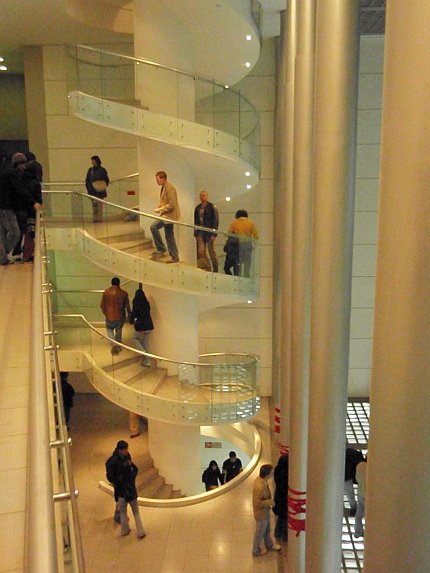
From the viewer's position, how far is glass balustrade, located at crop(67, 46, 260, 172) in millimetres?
8039

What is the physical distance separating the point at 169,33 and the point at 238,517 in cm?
710

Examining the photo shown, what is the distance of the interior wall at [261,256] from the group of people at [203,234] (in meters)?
3.44

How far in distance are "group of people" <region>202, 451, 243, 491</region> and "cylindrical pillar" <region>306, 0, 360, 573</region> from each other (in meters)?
4.00

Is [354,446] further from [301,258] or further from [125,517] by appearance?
[301,258]

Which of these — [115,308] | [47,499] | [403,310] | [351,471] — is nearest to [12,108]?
[115,308]

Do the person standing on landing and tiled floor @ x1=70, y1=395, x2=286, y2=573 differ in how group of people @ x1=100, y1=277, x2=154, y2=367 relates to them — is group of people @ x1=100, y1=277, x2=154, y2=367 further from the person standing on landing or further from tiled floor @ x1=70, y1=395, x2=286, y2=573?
tiled floor @ x1=70, y1=395, x2=286, y2=573

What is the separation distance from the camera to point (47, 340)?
386 cm

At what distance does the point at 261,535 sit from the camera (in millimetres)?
7113

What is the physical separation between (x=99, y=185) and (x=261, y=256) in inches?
170

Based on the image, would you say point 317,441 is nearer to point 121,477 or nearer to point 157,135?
point 121,477

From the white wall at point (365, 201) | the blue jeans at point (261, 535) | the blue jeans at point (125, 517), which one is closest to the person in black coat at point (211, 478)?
the blue jeans at point (125, 517)

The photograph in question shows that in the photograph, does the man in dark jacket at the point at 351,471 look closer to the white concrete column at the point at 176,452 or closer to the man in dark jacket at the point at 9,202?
the white concrete column at the point at 176,452

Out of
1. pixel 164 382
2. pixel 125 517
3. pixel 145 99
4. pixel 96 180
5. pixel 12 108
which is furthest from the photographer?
pixel 12 108

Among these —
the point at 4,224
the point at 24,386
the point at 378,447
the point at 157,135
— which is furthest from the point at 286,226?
the point at 378,447
